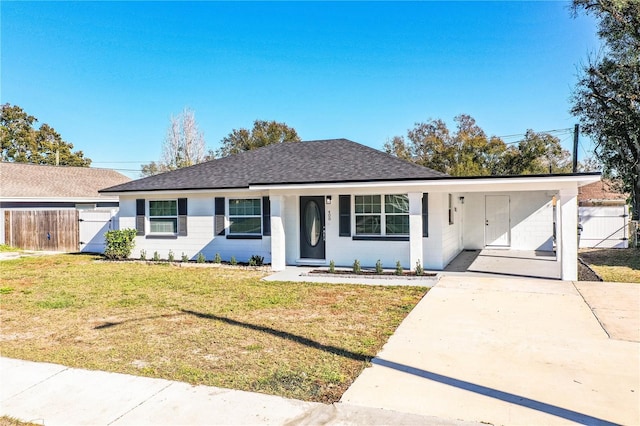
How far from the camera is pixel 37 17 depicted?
13688 millimetres

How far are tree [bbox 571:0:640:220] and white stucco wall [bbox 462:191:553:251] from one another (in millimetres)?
3601

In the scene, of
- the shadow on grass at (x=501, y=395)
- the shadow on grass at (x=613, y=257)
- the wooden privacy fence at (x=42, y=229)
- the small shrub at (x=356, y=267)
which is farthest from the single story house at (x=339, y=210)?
the shadow on grass at (x=501, y=395)

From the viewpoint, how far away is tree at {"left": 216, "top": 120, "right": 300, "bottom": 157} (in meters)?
41.4

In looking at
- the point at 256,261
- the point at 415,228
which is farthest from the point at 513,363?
the point at 256,261

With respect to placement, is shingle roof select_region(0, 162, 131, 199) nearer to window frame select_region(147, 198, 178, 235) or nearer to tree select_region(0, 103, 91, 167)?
window frame select_region(147, 198, 178, 235)

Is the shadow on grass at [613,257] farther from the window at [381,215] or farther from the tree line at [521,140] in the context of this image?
the window at [381,215]

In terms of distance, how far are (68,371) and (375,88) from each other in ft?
68.6

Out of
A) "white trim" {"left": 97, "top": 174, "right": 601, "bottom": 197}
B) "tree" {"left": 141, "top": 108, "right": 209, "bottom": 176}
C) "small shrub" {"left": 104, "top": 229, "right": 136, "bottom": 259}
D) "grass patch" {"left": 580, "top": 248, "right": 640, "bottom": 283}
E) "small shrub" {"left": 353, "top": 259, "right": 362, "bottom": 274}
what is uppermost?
"tree" {"left": 141, "top": 108, "right": 209, "bottom": 176}

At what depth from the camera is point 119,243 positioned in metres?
14.5

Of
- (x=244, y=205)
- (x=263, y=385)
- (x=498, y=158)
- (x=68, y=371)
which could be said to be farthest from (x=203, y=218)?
(x=498, y=158)

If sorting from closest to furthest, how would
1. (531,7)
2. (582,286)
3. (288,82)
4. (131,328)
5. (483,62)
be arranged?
(131,328) < (582,286) < (531,7) < (483,62) < (288,82)

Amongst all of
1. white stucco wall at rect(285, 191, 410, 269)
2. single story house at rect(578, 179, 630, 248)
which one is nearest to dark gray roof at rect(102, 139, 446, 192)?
white stucco wall at rect(285, 191, 410, 269)

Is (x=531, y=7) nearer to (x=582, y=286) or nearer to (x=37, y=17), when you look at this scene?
(x=582, y=286)

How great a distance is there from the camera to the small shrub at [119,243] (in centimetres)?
1452
